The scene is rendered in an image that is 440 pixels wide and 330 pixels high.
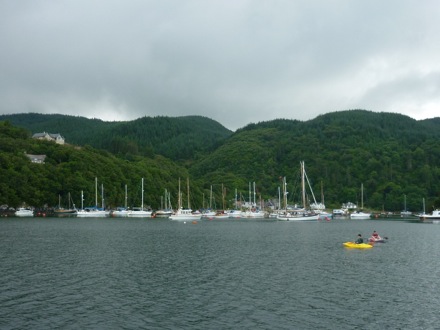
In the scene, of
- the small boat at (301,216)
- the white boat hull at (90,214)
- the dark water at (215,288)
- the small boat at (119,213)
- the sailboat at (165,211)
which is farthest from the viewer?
the sailboat at (165,211)

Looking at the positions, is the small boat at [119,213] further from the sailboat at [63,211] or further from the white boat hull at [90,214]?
the sailboat at [63,211]

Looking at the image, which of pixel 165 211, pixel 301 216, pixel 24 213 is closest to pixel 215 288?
pixel 301 216

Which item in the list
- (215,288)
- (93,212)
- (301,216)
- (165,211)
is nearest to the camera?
(215,288)

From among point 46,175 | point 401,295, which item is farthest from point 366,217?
point 401,295

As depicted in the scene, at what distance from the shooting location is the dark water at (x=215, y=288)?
87.5 feet

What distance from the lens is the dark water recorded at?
26672mm

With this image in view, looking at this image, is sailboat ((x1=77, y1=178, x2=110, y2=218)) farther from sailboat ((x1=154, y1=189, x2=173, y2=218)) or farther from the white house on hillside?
the white house on hillside

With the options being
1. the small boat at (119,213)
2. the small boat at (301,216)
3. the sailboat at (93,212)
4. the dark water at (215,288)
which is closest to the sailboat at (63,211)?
the sailboat at (93,212)

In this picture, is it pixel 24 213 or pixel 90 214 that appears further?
pixel 90 214

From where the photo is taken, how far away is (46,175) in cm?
16700

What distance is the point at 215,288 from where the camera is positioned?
3512 centimetres

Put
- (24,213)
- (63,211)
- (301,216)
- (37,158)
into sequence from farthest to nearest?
(37,158), (63,211), (24,213), (301,216)

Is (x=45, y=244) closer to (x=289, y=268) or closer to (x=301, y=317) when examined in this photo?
(x=289, y=268)

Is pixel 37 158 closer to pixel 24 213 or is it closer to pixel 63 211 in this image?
pixel 63 211
